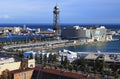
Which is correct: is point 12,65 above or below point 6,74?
above

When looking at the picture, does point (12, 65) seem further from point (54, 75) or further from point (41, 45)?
point (41, 45)

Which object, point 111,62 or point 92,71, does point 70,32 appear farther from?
point 92,71

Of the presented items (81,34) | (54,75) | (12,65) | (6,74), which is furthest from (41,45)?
(54,75)

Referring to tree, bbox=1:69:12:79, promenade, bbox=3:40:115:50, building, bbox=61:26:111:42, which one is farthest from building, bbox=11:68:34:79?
building, bbox=61:26:111:42

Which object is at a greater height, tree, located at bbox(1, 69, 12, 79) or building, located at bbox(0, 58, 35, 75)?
building, located at bbox(0, 58, 35, 75)

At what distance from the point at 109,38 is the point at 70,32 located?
13.3ft

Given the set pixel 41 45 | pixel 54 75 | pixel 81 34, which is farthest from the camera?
pixel 81 34

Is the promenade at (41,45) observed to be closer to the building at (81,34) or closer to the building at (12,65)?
the building at (81,34)

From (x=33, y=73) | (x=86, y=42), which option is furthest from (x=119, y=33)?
(x=33, y=73)

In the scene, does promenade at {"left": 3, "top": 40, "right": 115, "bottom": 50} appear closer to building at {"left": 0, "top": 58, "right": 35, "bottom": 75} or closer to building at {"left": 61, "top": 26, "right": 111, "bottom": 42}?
building at {"left": 61, "top": 26, "right": 111, "bottom": 42}

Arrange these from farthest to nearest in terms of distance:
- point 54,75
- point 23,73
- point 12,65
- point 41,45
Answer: point 41,45 < point 12,65 < point 23,73 < point 54,75

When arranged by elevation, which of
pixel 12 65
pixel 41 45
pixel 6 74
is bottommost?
pixel 41 45

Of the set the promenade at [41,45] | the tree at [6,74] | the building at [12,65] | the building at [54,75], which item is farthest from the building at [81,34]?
the tree at [6,74]

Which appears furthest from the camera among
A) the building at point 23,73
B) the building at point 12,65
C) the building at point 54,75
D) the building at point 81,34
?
the building at point 81,34
